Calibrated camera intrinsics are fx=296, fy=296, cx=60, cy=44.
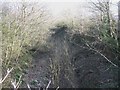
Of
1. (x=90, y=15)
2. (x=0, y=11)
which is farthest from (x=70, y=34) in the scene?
(x=0, y=11)

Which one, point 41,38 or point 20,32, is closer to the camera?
point 20,32

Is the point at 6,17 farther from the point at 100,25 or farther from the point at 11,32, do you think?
the point at 100,25

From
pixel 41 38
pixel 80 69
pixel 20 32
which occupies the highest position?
pixel 20 32

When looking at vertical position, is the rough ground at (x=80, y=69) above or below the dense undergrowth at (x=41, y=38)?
below

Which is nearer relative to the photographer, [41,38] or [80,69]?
[80,69]

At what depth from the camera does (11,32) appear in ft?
23.6

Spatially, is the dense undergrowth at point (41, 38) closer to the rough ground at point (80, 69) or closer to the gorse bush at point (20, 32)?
the gorse bush at point (20, 32)

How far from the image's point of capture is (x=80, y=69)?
752 centimetres

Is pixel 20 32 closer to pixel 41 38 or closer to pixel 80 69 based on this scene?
pixel 41 38

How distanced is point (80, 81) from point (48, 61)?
126 centimetres

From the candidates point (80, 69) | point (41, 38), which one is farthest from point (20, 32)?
point (80, 69)

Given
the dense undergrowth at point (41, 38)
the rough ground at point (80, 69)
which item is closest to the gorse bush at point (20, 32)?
the dense undergrowth at point (41, 38)

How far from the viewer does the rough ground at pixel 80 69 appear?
7.00 meters

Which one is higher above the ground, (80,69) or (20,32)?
(20,32)
